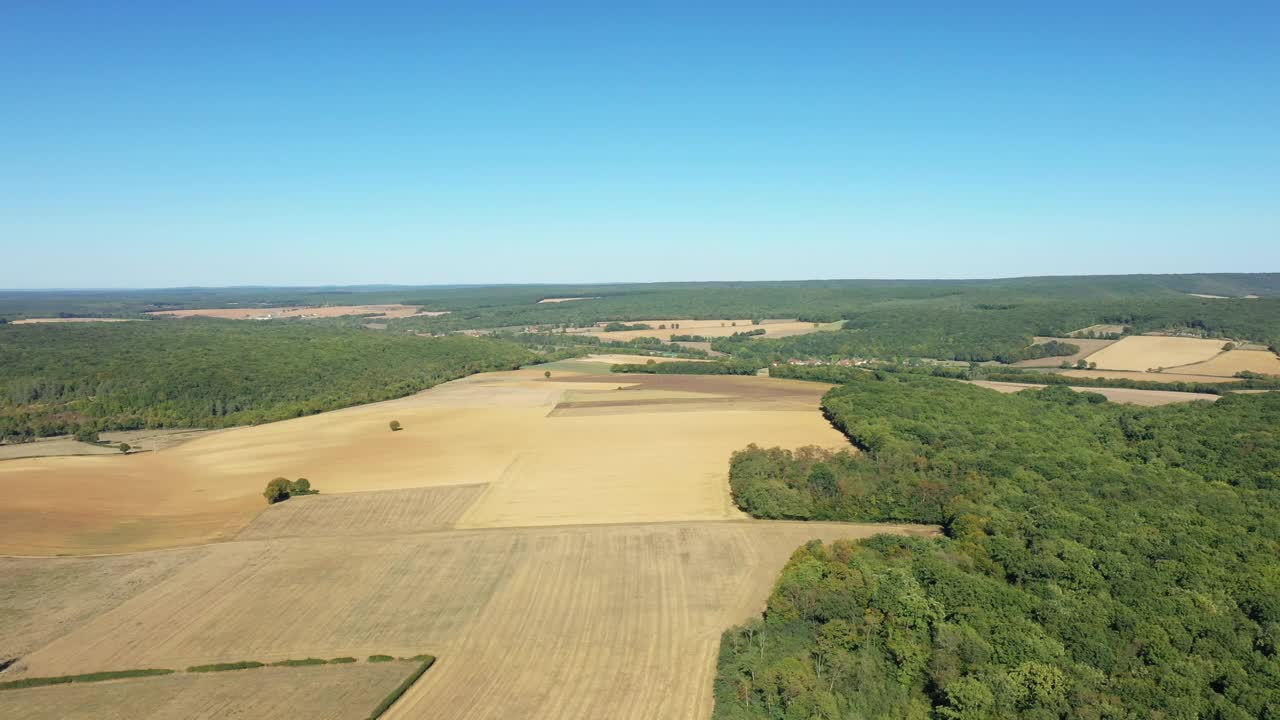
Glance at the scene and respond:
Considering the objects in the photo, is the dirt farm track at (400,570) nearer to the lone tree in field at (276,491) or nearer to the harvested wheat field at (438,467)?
the harvested wheat field at (438,467)

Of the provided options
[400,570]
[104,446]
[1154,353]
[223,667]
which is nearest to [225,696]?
[223,667]

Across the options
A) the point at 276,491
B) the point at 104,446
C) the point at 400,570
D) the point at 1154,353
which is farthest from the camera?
the point at 1154,353

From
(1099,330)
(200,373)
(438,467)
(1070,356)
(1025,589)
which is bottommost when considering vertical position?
(438,467)

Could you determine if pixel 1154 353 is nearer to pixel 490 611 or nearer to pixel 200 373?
pixel 490 611

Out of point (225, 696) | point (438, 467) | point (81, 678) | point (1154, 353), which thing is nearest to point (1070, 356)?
point (1154, 353)

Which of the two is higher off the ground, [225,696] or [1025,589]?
[1025,589]

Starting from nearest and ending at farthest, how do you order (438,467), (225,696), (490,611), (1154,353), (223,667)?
(225,696) < (223,667) < (490,611) < (438,467) < (1154,353)

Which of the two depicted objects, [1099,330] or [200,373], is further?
[1099,330]
